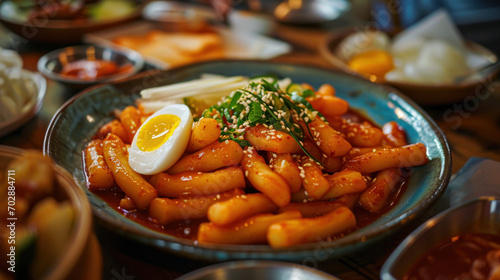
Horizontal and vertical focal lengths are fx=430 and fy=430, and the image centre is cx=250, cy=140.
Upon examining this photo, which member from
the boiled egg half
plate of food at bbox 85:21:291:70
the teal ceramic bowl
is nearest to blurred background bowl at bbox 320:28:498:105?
the teal ceramic bowl

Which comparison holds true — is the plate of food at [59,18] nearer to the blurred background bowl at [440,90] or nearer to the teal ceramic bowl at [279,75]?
the teal ceramic bowl at [279,75]

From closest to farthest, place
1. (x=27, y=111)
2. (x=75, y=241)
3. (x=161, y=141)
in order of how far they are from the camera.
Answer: (x=75, y=241) < (x=161, y=141) < (x=27, y=111)

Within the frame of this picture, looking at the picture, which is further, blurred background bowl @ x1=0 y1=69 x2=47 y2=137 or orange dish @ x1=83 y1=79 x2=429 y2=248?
blurred background bowl @ x1=0 y1=69 x2=47 y2=137

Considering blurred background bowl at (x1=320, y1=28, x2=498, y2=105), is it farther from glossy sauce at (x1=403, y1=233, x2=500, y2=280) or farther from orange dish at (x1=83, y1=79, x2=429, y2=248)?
glossy sauce at (x1=403, y1=233, x2=500, y2=280)

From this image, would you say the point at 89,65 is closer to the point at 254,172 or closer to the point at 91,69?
the point at 91,69

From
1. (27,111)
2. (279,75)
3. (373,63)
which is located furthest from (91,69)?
(373,63)

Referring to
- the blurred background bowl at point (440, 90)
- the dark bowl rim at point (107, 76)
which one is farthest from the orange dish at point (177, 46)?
the blurred background bowl at point (440, 90)
